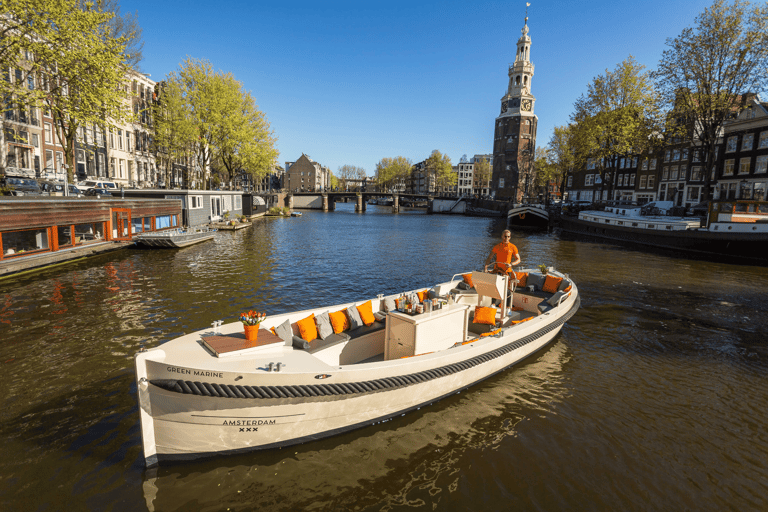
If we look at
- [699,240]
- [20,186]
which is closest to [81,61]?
[20,186]

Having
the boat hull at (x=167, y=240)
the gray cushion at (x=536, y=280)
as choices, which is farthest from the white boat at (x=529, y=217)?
the gray cushion at (x=536, y=280)

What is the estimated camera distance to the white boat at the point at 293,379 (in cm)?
559

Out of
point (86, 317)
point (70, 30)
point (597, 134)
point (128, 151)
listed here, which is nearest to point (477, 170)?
point (597, 134)

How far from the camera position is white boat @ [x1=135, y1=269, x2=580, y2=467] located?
5590mm

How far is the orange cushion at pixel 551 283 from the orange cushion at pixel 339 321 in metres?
7.56

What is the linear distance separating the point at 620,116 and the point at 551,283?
38749mm

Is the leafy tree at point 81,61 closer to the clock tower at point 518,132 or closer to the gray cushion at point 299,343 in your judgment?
the gray cushion at point 299,343

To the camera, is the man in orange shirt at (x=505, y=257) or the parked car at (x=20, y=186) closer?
the man in orange shirt at (x=505, y=257)

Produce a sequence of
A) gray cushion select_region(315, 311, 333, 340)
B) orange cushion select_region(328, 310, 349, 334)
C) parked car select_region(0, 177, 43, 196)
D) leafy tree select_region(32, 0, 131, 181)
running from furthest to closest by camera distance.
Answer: parked car select_region(0, 177, 43, 196), leafy tree select_region(32, 0, 131, 181), orange cushion select_region(328, 310, 349, 334), gray cushion select_region(315, 311, 333, 340)

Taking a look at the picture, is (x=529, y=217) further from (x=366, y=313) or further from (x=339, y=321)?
(x=339, y=321)

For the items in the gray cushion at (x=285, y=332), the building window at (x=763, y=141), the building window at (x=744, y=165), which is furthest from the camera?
the building window at (x=744, y=165)

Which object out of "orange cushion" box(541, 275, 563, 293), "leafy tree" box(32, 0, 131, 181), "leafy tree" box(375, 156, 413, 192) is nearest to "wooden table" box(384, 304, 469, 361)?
"orange cushion" box(541, 275, 563, 293)

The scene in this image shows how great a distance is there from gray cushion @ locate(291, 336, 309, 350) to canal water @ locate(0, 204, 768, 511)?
173 centimetres

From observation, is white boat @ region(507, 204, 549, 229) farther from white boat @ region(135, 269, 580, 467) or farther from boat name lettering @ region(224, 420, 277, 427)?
boat name lettering @ region(224, 420, 277, 427)
